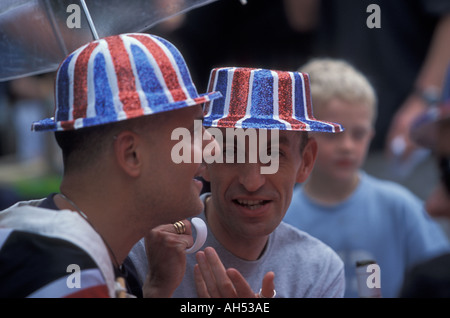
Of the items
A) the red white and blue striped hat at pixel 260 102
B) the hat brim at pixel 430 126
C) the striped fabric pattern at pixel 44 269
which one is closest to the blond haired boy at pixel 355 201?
Result: the hat brim at pixel 430 126

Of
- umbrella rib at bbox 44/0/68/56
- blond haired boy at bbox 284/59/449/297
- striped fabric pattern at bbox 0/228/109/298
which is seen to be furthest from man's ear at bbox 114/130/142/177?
blond haired boy at bbox 284/59/449/297

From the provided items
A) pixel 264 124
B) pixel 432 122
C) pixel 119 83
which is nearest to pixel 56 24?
pixel 119 83

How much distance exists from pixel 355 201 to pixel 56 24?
1.53 meters

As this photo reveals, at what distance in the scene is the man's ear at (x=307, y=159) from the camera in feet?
6.40

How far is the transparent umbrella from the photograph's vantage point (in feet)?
6.19

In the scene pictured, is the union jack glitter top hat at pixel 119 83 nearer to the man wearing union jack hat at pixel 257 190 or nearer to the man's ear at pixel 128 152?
the man's ear at pixel 128 152

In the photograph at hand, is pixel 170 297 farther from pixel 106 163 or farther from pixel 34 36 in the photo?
pixel 34 36

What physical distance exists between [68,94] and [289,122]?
583 millimetres

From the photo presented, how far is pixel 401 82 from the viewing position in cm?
381

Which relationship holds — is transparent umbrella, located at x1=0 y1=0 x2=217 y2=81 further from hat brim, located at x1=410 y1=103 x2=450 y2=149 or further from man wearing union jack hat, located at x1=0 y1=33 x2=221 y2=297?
hat brim, located at x1=410 y1=103 x2=450 y2=149

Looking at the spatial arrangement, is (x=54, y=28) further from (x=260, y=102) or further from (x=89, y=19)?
(x=260, y=102)

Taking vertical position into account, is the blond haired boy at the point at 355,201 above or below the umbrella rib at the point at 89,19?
below
